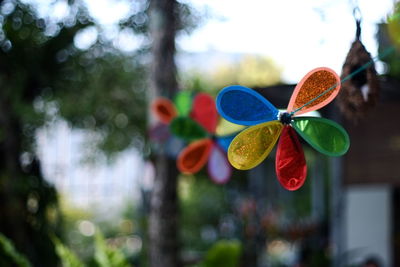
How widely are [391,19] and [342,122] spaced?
3.40 meters

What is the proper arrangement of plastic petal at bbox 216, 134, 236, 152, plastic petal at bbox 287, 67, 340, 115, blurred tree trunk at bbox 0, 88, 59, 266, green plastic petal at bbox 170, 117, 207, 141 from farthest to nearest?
blurred tree trunk at bbox 0, 88, 59, 266, green plastic petal at bbox 170, 117, 207, 141, plastic petal at bbox 216, 134, 236, 152, plastic petal at bbox 287, 67, 340, 115

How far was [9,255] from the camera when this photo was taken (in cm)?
541

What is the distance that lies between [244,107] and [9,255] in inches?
136

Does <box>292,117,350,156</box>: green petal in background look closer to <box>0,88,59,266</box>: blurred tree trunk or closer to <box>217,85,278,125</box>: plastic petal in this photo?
<box>217,85,278,125</box>: plastic petal

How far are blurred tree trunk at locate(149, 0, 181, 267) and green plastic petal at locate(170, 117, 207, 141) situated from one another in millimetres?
886

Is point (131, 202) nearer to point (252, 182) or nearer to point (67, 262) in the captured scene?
point (252, 182)

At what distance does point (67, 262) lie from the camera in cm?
502

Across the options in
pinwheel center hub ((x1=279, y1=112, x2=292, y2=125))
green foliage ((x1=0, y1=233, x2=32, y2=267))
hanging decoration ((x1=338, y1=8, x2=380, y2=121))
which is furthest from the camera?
green foliage ((x1=0, y1=233, x2=32, y2=267))

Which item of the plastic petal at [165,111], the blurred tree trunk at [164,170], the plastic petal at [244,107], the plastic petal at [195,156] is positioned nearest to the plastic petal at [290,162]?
the plastic petal at [244,107]

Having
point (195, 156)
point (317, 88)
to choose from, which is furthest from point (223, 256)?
point (317, 88)

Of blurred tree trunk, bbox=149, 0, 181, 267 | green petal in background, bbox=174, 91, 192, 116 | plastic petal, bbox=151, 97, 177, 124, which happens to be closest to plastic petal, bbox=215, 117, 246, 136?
green petal in background, bbox=174, 91, 192, 116

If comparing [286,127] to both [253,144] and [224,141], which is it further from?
[224,141]

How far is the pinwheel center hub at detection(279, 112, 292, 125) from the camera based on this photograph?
8.94 feet

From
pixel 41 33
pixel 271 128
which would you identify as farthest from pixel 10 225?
pixel 271 128
